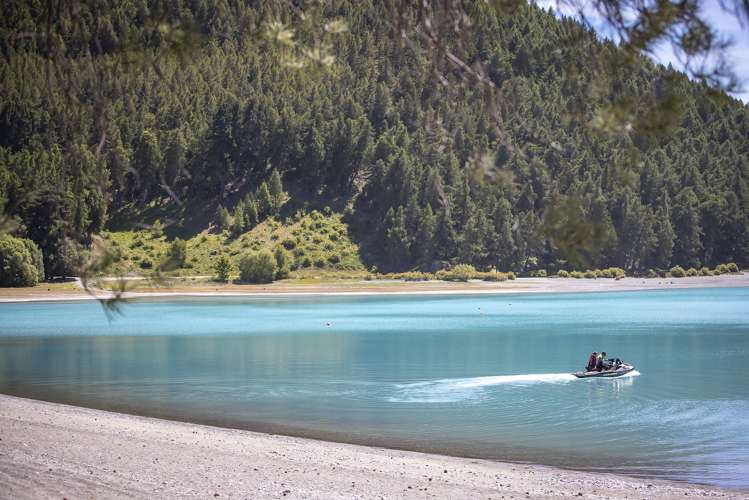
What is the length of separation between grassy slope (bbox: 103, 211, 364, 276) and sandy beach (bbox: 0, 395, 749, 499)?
96.6 meters

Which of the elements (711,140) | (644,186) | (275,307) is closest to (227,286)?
(275,307)

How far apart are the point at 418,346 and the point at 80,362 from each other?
1707 centimetres

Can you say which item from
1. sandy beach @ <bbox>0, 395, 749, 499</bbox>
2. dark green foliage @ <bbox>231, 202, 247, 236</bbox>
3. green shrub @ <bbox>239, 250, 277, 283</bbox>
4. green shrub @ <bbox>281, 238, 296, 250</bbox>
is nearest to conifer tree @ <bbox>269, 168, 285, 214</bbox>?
dark green foliage @ <bbox>231, 202, 247, 236</bbox>

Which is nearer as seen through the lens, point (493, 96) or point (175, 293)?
point (493, 96)

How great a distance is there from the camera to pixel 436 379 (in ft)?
111

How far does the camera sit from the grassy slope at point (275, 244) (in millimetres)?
118625

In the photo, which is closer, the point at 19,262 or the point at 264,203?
the point at 19,262

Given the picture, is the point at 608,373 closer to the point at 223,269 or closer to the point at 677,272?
the point at 223,269

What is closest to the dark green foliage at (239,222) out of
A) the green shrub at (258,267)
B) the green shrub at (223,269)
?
the green shrub at (223,269)

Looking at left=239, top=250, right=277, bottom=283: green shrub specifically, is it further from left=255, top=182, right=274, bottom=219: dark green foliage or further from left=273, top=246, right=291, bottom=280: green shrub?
left=255, top=182, right=274, bottom=219: dark green foliage

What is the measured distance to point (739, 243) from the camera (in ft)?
492

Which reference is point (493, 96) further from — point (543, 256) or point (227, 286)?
point (543, 256)

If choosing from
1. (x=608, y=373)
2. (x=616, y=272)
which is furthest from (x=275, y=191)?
(x=608, y=373)

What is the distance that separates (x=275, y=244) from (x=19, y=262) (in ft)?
141
